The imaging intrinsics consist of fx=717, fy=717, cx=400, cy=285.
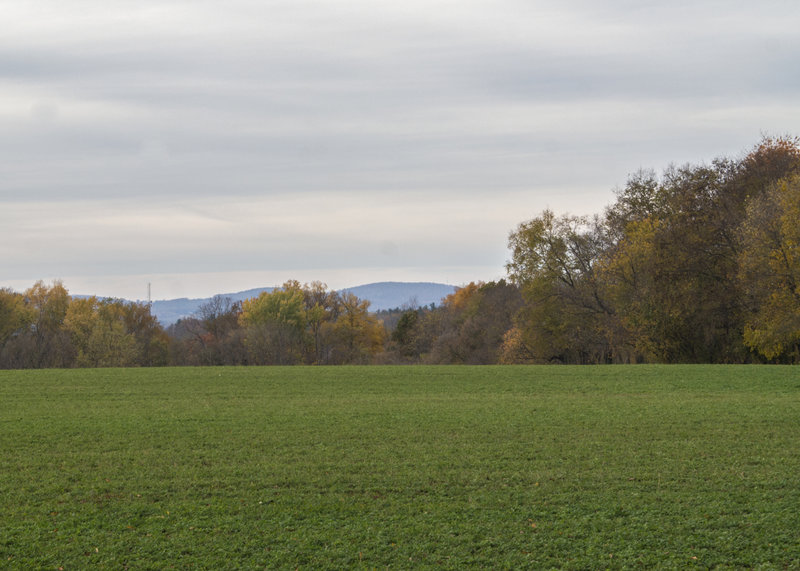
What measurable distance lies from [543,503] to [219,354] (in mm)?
67623

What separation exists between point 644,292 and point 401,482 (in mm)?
27856

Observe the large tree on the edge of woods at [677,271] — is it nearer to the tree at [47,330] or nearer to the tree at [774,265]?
the tree at [774,265]

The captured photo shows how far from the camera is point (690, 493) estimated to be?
9875 mm

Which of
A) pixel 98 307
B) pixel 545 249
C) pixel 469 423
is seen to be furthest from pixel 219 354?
pixel 469 423

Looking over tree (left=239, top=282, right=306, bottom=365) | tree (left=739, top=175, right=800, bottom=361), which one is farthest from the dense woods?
tree (left=239, top=282, right=306, bottom=365)

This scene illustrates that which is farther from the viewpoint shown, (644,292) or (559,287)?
(559,287)

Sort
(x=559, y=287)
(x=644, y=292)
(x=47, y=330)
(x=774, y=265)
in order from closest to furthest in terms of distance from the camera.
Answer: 1. (x=774, y=265)
2. (x=644, y=292)
3. (x=559, y=287)
4. (x=47, y=330)

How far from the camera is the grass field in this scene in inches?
308

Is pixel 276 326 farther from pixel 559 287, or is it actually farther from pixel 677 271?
pixel 677 271

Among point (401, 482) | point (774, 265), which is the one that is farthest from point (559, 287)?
point (401, 482)

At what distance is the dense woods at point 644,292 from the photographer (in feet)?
99.4

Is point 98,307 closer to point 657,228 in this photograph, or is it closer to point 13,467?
point 657,228

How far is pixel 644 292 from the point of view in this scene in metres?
35.6

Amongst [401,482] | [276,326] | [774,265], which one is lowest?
[401,482]
